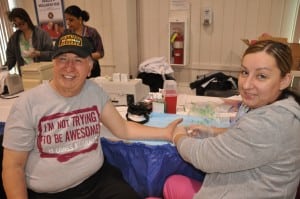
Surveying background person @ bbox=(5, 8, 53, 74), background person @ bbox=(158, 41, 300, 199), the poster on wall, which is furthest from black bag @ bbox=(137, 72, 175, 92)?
background person @ bbox=(158, 41, 300, 199)

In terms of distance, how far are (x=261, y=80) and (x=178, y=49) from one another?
236 centimetres

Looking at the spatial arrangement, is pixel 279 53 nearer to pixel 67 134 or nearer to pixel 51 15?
pixel 67 134

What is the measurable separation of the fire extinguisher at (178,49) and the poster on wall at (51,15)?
1747 mm

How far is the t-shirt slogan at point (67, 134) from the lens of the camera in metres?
1.13

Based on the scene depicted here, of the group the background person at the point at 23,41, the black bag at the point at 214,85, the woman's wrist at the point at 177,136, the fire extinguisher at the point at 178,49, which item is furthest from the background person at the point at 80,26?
the woman's wrist at the point at 177,136

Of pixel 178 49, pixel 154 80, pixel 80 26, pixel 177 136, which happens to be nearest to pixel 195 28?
pixel 178 49

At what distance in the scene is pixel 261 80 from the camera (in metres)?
0.94

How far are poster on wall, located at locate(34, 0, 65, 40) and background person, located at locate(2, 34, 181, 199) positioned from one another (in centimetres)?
283

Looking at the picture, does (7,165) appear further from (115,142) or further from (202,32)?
(202,32)

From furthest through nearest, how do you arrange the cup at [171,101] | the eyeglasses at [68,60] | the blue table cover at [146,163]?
1. the cup at [171,101]
2. the blue table cover at [146,163]
3. the eyeglasses at [68,60]

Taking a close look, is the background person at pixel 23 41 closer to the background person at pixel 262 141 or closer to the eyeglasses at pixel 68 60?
the eyeglasses at pixel 68 60

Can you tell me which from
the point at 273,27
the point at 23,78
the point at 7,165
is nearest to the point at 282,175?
the point at 7,165

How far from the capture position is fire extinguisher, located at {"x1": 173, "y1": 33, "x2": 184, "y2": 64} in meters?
3.19

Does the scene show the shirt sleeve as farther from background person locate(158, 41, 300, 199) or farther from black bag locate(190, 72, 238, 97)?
black bag locate(190, 72, 238, 97)
